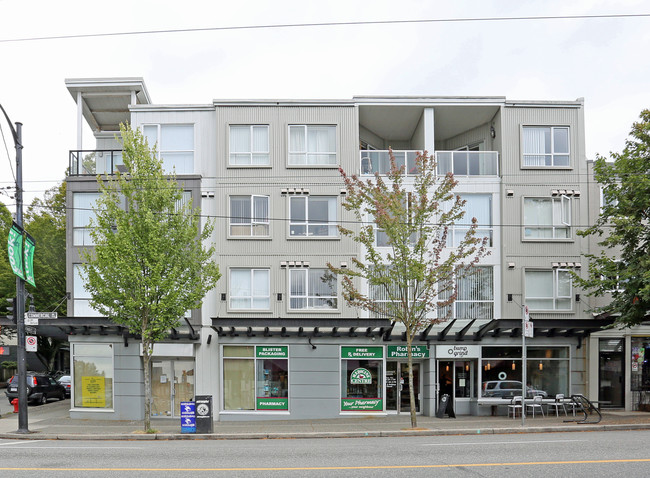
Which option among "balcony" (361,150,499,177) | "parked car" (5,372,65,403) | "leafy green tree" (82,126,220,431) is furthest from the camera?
"parked car" (5,372,65,403)

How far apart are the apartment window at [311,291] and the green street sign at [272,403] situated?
3459 millimetres

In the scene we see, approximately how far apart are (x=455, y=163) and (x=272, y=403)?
38.4 ft

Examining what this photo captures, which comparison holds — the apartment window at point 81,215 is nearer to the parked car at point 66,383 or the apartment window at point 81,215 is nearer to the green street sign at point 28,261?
the green street sign at point 28,261

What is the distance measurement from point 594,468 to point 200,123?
1823cm

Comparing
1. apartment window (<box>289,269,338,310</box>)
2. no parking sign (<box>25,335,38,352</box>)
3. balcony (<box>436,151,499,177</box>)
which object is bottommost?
no parking sign (<box>25,335,38,352</box>)

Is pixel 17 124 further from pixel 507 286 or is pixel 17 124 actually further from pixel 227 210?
pixel 507 286

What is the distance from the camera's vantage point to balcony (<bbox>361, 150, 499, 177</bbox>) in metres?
23.1

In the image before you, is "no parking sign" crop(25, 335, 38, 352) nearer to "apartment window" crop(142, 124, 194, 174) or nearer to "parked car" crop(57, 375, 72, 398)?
"apartment window" crop(142, 124, 194, 174)

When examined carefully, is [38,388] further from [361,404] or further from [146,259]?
[361,404]

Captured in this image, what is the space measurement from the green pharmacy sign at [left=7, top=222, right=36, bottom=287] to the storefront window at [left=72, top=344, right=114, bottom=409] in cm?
493

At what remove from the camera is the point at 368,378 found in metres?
22.2

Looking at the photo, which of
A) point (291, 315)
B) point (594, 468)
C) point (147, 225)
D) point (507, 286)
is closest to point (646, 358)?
point (507, 286)

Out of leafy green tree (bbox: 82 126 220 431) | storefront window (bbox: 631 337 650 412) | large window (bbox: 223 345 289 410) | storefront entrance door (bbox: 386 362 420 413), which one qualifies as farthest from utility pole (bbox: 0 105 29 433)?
storefront window (bbox: 631 337 650 412)

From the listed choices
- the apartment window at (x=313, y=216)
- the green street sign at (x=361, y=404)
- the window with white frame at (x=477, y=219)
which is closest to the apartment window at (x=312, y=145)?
the apartment window at (x=313, y=216)
